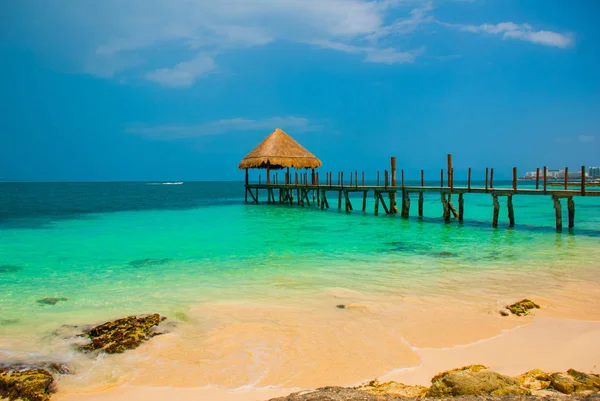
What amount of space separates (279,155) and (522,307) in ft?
75.3

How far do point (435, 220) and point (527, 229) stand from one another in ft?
13.1

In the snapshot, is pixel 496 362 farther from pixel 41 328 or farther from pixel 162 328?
pixel 41 328

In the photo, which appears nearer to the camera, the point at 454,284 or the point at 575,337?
the point at 575,337

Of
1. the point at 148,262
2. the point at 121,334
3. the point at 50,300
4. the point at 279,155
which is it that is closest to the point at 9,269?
the point at 148,262

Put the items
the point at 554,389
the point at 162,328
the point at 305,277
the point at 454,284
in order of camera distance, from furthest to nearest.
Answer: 1. the point at 305,277
2. the point at 454,284
3. the point at 162,328
4. the point at 554,389

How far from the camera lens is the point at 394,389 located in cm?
347

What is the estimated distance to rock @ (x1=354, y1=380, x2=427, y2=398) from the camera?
3348 millimetres

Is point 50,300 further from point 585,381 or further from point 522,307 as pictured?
point 585,381

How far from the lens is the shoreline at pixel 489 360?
373cm

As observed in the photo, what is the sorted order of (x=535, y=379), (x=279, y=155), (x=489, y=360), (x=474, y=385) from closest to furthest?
(x=474, y=385) < (x=535, y=379) < (x=489, y=360) < (x=279, y=155)

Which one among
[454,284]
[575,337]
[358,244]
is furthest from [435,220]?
[575,337]

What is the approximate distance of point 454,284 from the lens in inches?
298

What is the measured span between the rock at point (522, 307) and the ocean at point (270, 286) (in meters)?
0.28

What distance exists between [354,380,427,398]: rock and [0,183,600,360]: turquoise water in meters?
3.37
